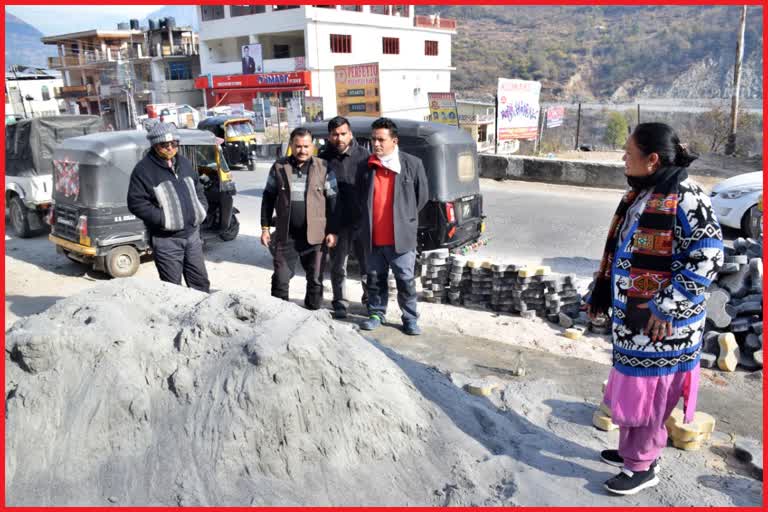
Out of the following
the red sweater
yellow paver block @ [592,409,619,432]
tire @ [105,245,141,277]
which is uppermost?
the red sweater

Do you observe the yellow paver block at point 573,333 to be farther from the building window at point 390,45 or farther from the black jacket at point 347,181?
the building window at point 390,45

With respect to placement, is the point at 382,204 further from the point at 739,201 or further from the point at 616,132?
the point at 616,132

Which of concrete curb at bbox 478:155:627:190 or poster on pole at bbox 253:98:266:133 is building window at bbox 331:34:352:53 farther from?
concrete curb at bbox 478:155:627:190

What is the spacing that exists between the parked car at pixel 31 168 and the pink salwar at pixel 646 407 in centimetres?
1015

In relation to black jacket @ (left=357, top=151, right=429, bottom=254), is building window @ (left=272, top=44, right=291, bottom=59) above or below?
above

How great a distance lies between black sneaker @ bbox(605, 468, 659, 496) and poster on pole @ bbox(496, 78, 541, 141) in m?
14.2

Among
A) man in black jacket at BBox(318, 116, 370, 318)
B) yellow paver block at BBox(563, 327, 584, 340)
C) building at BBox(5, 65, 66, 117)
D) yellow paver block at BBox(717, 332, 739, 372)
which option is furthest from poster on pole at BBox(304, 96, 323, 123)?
building at BBox(5, 65, 66, 117)

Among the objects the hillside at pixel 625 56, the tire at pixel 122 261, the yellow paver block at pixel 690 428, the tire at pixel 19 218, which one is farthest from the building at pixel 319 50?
the yellow paver block at pixel 690 428

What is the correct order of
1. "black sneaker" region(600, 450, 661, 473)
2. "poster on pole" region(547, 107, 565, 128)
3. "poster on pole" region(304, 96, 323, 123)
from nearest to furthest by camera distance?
"black sneaker" region(600, 450, 661, 473), "poster on pole" region(547, 107, 565, 128), "poster on pole" region(304, 96, 323, 123)

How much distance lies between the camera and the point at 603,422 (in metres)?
3.76

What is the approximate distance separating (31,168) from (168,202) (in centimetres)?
758

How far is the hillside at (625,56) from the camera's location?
194ft

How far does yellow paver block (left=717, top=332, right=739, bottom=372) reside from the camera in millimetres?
4812

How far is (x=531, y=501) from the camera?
2.92m
